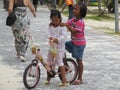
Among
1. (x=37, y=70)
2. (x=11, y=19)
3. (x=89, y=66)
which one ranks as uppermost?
(x=11, y=19)

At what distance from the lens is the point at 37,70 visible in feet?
24.5

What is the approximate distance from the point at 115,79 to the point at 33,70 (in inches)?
68.1

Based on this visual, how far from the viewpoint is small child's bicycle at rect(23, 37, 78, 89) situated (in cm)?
728

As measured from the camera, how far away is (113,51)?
12.1 meters

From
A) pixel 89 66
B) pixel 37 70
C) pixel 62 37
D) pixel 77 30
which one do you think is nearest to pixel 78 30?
pixel 77 30

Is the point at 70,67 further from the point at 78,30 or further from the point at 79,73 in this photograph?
the point at 78,30

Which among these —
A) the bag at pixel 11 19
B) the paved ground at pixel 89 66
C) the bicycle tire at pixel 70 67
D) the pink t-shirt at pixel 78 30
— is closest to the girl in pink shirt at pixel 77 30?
the pink t-shirt at pixel 78 30

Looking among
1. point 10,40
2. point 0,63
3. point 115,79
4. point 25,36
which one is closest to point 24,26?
point 25,36

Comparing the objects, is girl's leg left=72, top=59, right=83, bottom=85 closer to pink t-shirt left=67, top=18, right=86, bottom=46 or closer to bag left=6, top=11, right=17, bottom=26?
pink t-shirt left=67, top=18, right=86, bottom=46

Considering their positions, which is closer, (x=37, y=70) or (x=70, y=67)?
(x=37, y=70)

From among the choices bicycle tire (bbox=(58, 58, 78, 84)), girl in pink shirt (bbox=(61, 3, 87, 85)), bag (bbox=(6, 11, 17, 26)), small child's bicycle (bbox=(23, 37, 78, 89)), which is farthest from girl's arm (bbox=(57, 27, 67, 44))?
bag (bbox=(6, 11, 17, 26))

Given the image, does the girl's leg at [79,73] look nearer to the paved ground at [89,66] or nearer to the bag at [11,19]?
the paved ground at [89,66]

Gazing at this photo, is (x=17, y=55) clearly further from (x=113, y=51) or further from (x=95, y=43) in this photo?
(x=95, y=43)

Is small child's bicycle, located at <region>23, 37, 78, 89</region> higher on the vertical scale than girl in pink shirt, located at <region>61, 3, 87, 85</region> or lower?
lower
